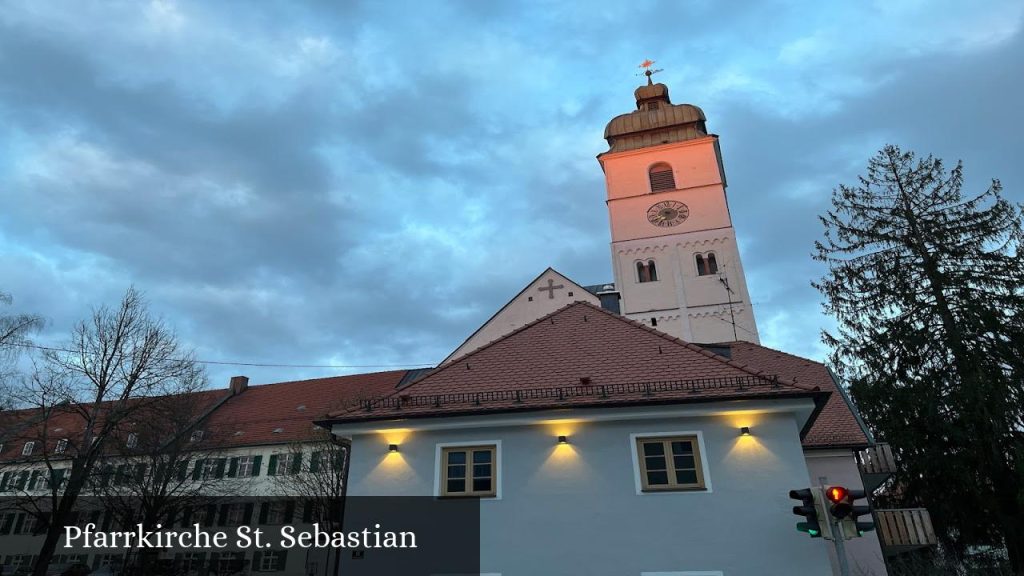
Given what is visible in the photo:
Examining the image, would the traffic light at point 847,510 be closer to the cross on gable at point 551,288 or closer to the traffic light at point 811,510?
the traffic light at point 811,510

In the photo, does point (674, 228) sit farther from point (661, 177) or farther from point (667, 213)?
point (661, 177)

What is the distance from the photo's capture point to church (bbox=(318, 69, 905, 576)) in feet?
39.1

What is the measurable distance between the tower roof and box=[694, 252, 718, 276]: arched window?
9.11m

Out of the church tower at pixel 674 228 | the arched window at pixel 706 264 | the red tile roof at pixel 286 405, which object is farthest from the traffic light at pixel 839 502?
the arched window at pixel 706 264

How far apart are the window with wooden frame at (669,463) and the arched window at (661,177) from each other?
31.8 metres

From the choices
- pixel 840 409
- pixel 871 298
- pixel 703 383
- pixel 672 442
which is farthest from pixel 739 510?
pixel 871 298

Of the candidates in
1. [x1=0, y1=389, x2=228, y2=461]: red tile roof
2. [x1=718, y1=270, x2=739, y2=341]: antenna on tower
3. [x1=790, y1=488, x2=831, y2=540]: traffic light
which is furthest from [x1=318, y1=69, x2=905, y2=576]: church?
[x1=718, y1=270, x2=739, y2=341]: antenna on tower

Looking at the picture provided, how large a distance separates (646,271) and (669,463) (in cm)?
2830

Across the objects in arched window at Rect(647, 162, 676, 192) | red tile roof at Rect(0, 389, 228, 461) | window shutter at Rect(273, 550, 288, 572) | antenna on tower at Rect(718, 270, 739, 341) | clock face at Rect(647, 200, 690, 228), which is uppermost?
arched window at Rect(647, 162, 676, 192)

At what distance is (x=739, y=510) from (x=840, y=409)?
22.2ft

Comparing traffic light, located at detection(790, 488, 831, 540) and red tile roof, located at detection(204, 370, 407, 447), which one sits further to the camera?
red tile roof, located at detection(204, 370, 407, 447)

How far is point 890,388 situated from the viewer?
64.3ft

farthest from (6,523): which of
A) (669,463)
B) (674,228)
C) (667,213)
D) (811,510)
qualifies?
(811,510)

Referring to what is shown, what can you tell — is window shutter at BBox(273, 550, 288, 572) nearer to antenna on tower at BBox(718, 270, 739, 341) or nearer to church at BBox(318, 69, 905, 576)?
church at BBox(318, 69, 905, 576)
